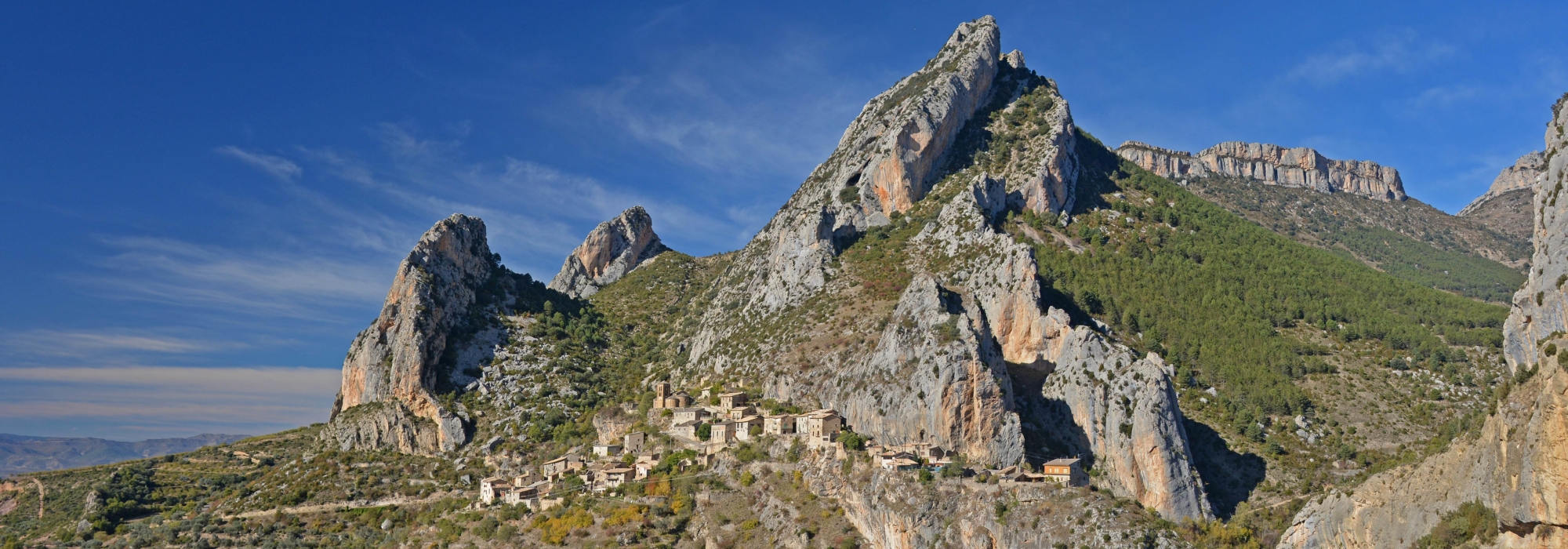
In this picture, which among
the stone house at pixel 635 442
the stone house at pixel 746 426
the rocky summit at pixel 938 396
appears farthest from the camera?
the stone house at pixel 635 442

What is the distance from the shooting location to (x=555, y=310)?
144 meters

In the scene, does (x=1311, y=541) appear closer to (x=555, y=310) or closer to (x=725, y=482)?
(x=725, y=482)

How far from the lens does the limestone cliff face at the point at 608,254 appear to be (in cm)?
18288

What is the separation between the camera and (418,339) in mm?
117688

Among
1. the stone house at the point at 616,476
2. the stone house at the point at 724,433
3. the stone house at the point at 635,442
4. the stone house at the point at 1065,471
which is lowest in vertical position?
the stone house at the point at 616,476

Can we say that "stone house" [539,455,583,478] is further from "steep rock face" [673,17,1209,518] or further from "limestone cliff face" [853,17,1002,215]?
"limestone cliff face" [853,17,1002,215]

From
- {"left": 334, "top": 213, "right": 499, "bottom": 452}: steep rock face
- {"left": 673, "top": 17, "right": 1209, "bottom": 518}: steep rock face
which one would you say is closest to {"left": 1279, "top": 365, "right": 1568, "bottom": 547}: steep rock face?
{"left": 673, "top": 17, "right": 1209, "bottom": 518}: steep rock face

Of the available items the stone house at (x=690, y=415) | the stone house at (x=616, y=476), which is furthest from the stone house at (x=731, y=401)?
the stone house at (x=616, y=476)

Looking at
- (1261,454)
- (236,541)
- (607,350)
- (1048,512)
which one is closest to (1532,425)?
(1048,512)

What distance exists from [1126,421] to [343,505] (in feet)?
242

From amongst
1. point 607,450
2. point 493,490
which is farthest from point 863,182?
point 493,490

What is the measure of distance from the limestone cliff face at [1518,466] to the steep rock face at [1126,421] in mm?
16639

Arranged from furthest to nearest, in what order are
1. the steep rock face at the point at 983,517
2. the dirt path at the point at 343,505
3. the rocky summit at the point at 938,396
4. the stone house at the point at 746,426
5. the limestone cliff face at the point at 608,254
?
the limestone cliff face at the point at 608,254
the dirt path at the point at 343,505
the stone house at the point at 746,426
the rocky summit at the point at 938,396
the steep rock face at the point at 983,517

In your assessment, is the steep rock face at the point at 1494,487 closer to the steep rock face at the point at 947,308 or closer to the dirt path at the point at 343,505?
the steep rock face at the point at 947,308
